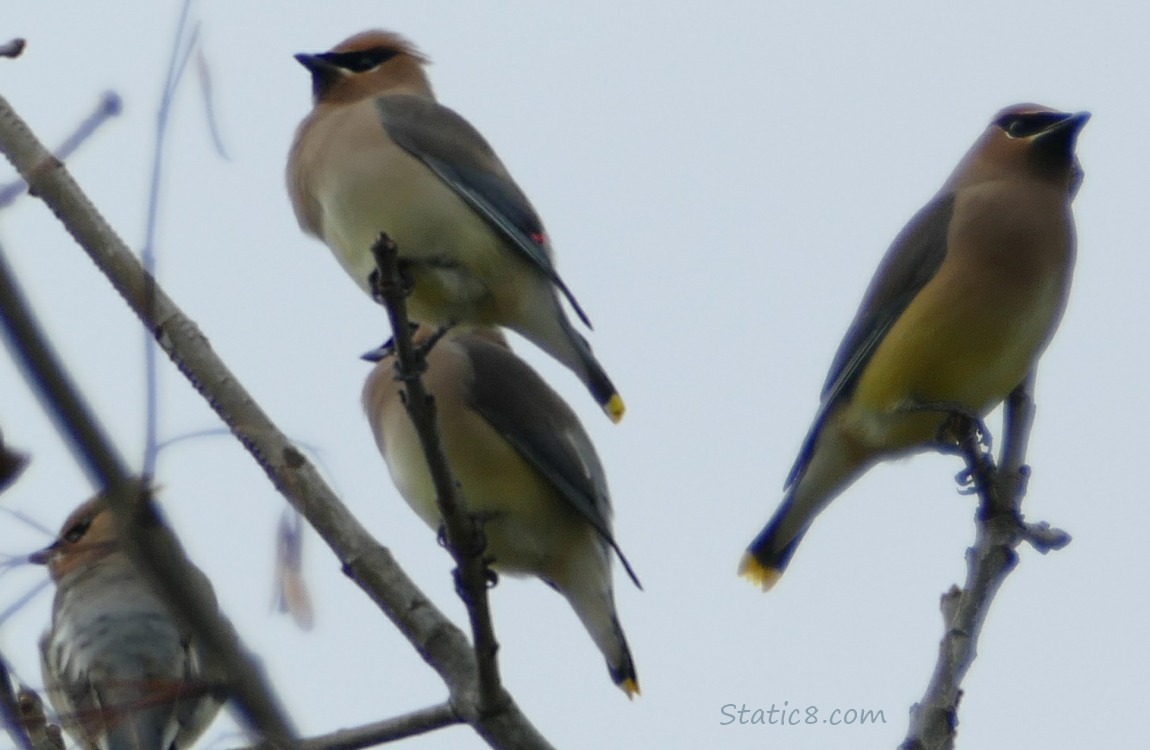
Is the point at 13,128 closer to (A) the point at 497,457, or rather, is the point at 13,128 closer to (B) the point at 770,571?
(A) the point at 497,457

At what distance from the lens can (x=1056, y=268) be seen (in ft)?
13.7

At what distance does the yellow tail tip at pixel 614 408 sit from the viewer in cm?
387

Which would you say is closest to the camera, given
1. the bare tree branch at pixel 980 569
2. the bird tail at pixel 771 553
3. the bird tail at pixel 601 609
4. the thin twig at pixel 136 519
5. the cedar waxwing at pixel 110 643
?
the thin twig at pixel 136 519

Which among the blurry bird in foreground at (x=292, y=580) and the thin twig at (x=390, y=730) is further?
the thin twig at (x=390, y=730)

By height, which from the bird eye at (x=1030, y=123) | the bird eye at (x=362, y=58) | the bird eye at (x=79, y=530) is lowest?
the bird eye at (x=1030, y=123)

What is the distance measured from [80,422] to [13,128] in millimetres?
1886

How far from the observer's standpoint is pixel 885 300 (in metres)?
4.49

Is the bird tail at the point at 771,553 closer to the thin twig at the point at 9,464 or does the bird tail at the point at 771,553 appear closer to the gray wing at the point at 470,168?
the gray wing at the point at 470,168

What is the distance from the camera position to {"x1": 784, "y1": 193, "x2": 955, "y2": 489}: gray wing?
4.38 metres

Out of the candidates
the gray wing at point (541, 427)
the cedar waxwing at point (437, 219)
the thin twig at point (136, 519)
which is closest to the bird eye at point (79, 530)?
the thin twig at point (136, 519)

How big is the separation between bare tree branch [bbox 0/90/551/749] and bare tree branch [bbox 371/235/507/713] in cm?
10

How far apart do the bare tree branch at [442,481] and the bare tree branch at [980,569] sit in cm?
63

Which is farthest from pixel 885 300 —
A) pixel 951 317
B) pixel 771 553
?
pixel 771 553

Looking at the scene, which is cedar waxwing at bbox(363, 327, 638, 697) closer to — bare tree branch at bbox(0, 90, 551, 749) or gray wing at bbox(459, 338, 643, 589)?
gray wing at bbox(459, 338, 643, 589)
